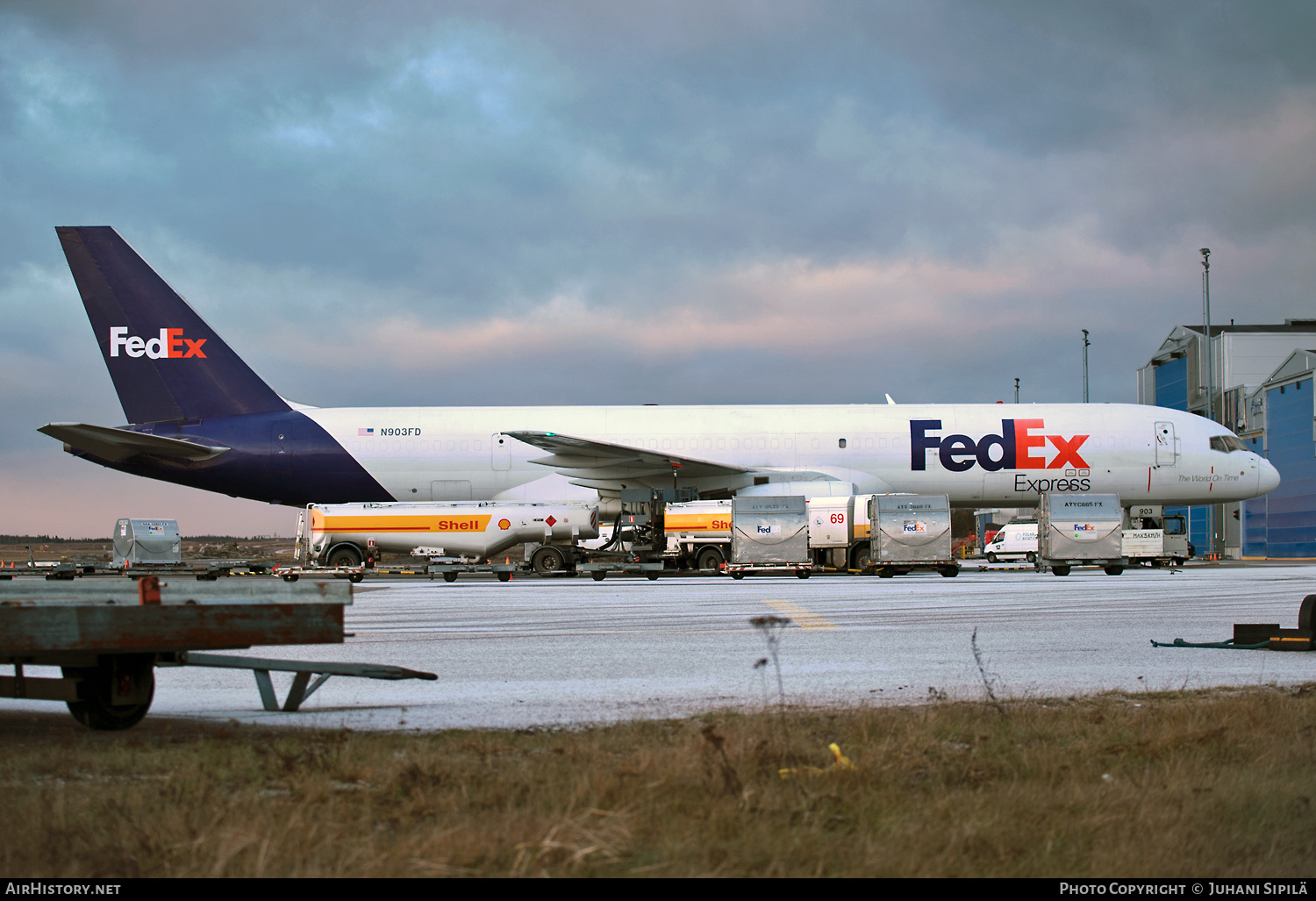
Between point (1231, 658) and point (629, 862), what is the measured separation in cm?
902

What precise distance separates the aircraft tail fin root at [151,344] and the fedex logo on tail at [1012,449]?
23.5 metres

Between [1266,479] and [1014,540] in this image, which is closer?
[1266,479]

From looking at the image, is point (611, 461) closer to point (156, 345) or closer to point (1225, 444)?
point (156, 345)

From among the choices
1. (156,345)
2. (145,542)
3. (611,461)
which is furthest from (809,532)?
(156,345)

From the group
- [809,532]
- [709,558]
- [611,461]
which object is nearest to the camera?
[809,532]

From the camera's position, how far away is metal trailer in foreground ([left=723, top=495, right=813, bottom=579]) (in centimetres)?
2995

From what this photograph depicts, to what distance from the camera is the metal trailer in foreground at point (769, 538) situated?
30.0 m

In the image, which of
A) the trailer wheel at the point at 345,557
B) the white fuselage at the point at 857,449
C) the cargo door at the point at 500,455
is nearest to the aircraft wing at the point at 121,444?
the white fuselage at the point at 857,449

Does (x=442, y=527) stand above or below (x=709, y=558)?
above

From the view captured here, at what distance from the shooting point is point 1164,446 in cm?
3478

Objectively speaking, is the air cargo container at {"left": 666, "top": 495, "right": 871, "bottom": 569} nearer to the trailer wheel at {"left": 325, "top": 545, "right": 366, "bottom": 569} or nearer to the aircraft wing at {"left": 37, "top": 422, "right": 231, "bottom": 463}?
the trailer wheel at {"left": 325, "top": 545, "right": 366, "bottom": 569}

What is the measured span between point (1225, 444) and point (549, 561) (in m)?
23.5

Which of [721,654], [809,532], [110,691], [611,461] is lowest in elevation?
[721,654]

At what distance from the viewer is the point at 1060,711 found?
714 cm
